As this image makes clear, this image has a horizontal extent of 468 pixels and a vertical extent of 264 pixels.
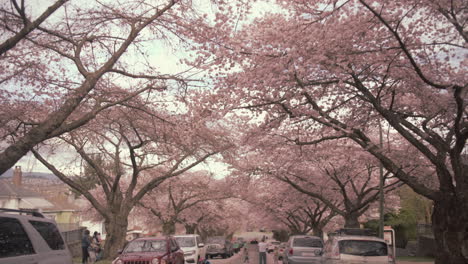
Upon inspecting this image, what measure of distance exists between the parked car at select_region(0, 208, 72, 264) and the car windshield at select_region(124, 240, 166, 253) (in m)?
6.31

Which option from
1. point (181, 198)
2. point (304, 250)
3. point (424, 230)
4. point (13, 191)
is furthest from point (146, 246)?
point (13, 191)

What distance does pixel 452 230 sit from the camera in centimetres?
1311

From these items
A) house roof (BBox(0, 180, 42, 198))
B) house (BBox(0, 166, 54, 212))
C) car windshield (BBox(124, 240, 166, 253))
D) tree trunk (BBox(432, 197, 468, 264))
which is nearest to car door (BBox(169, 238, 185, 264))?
car windshield (BBox(124, 240, 166, 253))

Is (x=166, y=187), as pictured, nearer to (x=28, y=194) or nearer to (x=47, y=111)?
(x=28, y=194)

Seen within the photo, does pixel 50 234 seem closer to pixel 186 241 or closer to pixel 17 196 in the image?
pixel 186 241

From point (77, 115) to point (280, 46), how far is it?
9.08m

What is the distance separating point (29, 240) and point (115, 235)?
17.9 m

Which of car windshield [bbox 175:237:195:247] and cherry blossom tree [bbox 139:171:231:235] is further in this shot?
cherry blossom tree [bbox 139:171:231:235]

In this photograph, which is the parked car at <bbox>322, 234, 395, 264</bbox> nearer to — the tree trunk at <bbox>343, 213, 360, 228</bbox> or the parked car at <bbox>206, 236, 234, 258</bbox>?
the tree trunk at <bbox>343, 213, 360, 228</bbox>

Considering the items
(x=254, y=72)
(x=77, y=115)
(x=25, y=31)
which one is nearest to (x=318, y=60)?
(x=254, y=72)

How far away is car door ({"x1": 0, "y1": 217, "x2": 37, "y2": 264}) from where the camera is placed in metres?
6.19

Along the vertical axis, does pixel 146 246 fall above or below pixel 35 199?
below

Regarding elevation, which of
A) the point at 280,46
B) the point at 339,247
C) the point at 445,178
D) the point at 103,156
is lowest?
the point at 339,247

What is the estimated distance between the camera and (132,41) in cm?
1266
